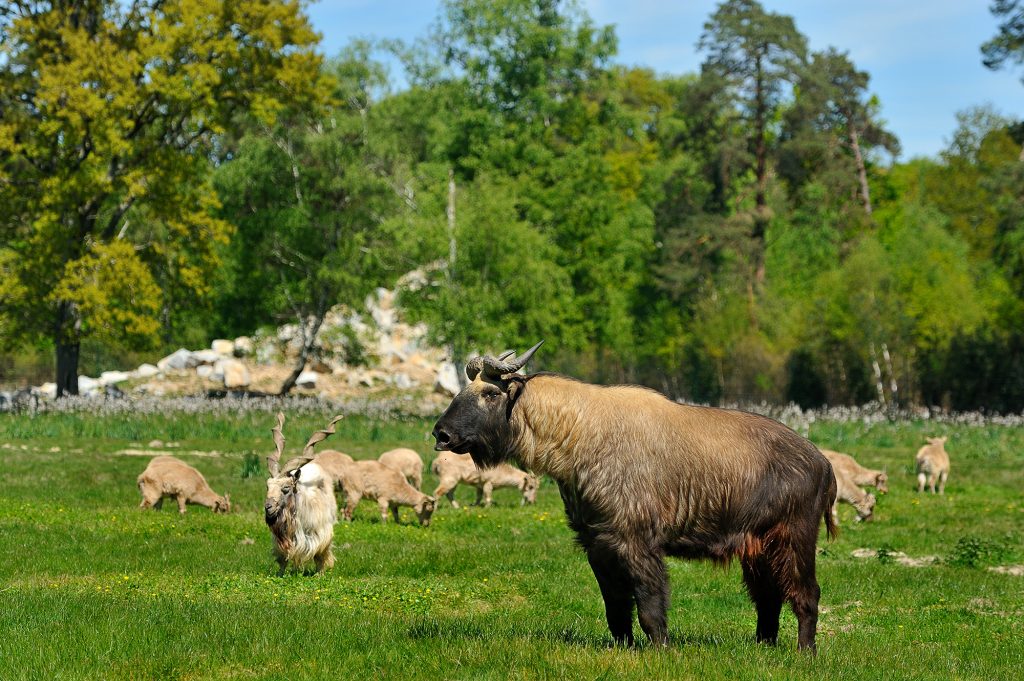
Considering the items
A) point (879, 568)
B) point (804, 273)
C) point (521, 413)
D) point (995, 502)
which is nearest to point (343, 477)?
point (879, 568)

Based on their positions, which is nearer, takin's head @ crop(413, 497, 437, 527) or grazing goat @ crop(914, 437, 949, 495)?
takin's head @ crop(413, 497, 437, 527)

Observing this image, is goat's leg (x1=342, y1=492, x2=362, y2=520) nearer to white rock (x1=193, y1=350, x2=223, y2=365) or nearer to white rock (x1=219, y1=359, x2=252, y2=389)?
white rock (x1=219, y1=359, x2=252, y2=389)

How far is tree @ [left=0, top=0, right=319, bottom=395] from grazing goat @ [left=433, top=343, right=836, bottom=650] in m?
30.2

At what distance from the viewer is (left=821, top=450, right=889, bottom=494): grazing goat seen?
69.2 feet

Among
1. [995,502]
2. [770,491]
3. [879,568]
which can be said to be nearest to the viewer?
[770,491]

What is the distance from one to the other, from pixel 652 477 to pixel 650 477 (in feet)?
0.05

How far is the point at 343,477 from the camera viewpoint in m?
18.4

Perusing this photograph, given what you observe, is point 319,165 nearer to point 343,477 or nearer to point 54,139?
point 54,139

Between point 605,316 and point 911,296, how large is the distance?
14272mm

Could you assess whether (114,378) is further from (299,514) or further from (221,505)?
(299,514)

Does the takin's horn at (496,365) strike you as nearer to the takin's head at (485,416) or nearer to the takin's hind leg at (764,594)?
the takin's head at (485,416)

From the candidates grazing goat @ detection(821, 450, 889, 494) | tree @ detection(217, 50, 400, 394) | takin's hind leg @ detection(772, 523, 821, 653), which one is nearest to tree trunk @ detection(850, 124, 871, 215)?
tree @ detection(217, 50, 400, 394)

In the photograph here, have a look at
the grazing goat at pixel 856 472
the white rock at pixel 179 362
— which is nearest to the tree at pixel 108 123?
the white rock at pixel 179 362

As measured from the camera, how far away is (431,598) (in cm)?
1220
